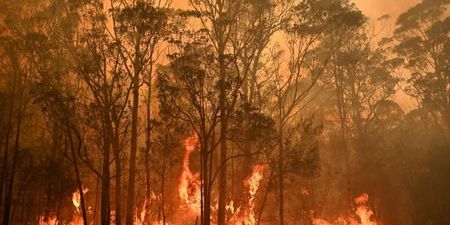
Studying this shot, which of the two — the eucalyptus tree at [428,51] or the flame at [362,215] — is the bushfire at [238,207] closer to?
the flame at [362,215]

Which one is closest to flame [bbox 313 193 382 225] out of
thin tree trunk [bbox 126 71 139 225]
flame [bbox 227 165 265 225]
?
flame [bbox 227 165 265 225]

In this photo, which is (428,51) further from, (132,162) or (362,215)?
(132,162)

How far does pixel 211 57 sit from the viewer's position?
19094 millimetres

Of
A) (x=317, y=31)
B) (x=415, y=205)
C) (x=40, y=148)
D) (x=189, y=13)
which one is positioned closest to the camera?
(x=189, y=13)

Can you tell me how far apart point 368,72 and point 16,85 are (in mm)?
24683

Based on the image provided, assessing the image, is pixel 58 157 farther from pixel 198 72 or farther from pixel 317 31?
pixel 317 31

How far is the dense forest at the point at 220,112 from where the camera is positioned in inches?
761

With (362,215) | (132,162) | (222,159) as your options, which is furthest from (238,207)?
(362,215)

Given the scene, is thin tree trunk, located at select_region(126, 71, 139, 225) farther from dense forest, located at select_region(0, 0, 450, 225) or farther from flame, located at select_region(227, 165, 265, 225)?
flame, located at select_region(227, 165, 265, 225)

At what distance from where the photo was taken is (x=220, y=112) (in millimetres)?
19516

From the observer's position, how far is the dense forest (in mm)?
19328

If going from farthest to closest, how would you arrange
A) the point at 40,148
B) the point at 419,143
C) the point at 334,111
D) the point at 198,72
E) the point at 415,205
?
the point at 334,111
the point at 419,143
the point at 40,148
the point at 415,205
the point at 198,72

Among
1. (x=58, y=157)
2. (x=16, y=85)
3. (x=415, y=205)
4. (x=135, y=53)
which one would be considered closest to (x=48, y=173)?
(x=58, y=157)

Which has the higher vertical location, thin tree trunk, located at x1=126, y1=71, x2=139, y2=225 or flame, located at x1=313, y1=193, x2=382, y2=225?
thin tree trunk, located at x1=126, y1=71, x2=139, y2=225
